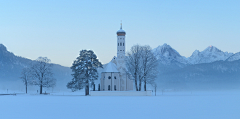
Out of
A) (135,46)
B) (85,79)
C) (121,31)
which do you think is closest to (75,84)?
(85,79)

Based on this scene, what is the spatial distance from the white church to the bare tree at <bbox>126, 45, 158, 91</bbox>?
13.3ft

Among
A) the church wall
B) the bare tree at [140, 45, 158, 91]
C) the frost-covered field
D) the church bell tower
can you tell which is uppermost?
the church bell tower

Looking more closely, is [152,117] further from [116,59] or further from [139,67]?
[116,59]

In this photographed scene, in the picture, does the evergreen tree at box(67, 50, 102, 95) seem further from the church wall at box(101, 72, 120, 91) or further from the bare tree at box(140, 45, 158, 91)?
the bare tree at box(140, 45, 158, 91)

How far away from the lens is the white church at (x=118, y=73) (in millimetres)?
70688

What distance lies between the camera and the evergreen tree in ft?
207

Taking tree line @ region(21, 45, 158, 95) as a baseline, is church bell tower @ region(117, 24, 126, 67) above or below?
above

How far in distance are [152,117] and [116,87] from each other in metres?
46.7

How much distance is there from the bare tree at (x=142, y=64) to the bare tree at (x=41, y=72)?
749 inches

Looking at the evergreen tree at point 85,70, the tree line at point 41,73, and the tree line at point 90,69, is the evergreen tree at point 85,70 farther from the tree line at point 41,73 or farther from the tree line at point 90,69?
the tree line at point 41,73

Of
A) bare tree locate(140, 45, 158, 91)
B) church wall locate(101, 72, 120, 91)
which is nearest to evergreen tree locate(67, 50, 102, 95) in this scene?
church wall locate(101, 72, 120, 91)

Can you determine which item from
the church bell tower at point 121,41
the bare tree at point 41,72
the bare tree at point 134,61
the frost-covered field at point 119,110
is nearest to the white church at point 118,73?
the church bell tower at point 121,41

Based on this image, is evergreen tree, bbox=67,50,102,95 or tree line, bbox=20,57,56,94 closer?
evergreen tree, bbox=67,50,102,95

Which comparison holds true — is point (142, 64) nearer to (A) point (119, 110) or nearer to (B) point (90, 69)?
(B) point (90, 69)
